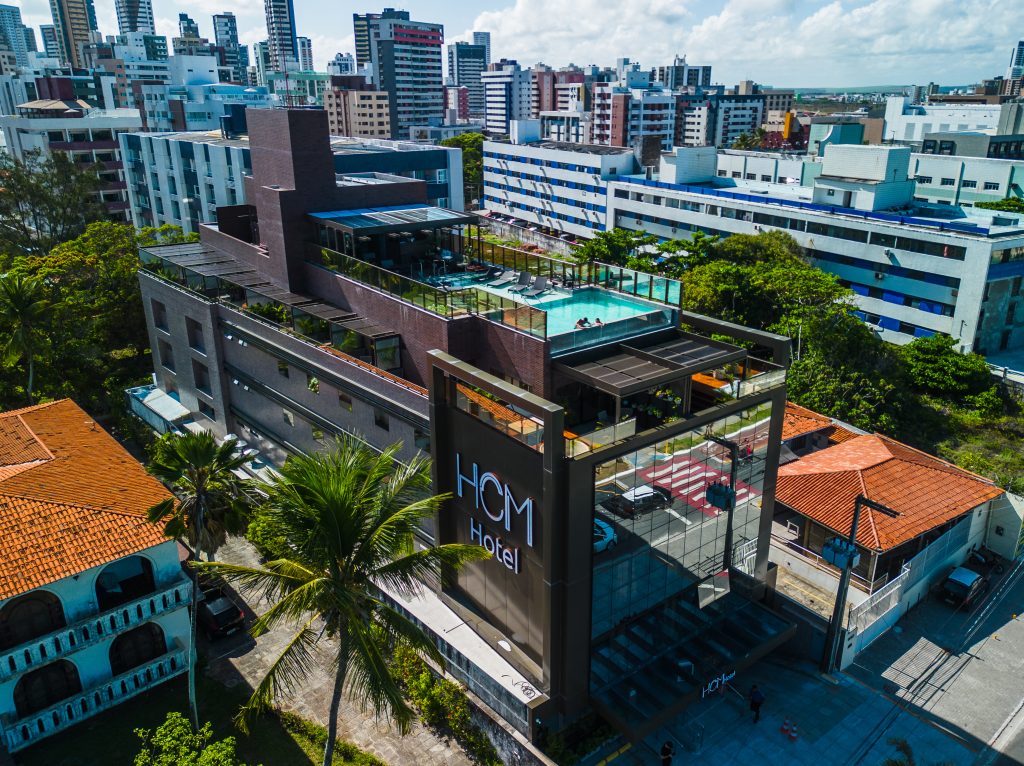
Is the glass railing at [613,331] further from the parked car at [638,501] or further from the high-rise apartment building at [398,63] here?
the high-rise apartment building at [398,63]

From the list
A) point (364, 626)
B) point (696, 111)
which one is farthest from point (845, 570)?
point (696, 111)

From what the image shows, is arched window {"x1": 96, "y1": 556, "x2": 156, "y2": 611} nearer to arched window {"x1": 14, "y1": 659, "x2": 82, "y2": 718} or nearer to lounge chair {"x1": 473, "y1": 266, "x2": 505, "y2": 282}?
arched window {"x1": 14, "y1": 659, "x2": 82, "y2": 718}

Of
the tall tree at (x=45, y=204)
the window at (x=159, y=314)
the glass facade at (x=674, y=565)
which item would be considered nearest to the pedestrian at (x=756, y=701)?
the glass facade at (x=674, y=565)

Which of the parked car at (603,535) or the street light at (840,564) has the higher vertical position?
the parked car at (603,535)

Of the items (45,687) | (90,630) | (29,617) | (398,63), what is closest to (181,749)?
(90,630)

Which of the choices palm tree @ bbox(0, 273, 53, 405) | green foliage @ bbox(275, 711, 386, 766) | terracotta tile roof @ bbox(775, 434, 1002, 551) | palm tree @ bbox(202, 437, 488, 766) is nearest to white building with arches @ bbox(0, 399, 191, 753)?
green foliage @ bbox(275, 711, 386, 766)

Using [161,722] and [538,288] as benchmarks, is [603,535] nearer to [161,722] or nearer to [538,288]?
[538,288]

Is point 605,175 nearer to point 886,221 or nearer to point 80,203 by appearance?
point 886,221
